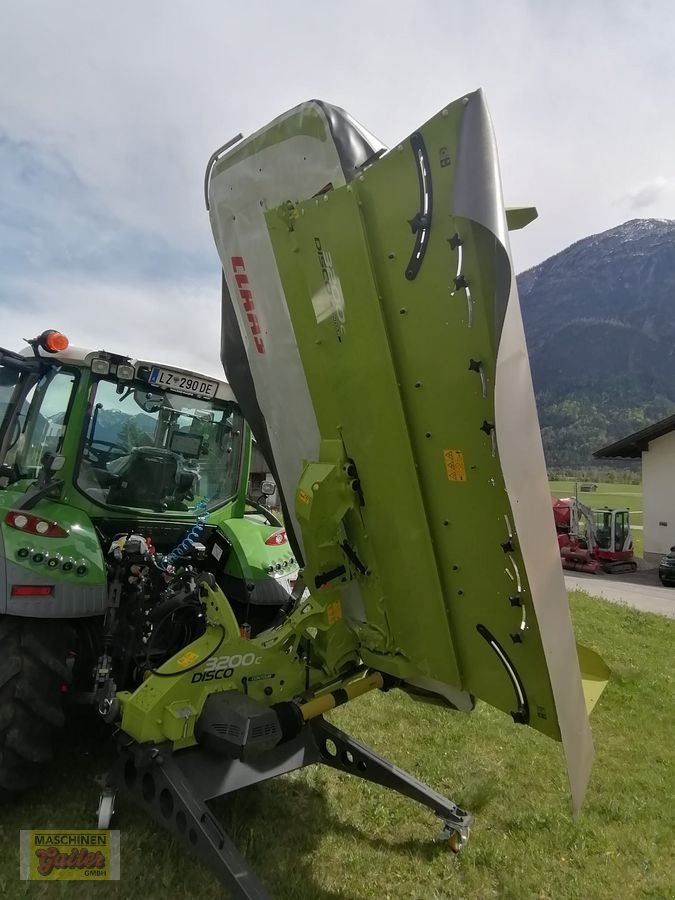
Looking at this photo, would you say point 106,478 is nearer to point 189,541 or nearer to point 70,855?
point 189,541

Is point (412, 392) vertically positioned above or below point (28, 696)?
above

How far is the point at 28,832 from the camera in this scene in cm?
274

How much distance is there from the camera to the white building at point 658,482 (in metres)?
18.1

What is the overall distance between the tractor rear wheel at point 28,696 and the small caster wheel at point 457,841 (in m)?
1.97

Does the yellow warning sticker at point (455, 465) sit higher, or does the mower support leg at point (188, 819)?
the yellow warning sticker at point (455, 465)

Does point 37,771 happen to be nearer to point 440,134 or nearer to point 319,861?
point 319,861

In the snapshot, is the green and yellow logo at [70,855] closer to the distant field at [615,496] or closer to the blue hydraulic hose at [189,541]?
the blue hydraulic hose at [189,541]

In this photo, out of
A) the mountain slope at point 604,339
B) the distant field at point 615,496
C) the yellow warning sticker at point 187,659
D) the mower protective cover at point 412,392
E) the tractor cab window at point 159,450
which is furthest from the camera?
the mountain slope at point 604,339

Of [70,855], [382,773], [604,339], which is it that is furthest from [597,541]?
[604,339]

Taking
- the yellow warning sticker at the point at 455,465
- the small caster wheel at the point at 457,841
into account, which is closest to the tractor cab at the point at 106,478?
the small caster wheel at the point at 457,841

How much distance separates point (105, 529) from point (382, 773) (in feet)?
6.89

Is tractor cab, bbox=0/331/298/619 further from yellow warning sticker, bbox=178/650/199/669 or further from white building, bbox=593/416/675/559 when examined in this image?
white building, bbox=593/416/675/559

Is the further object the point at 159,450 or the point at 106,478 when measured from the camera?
the point at 159,450

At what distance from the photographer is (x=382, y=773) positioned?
2965 millimetres
